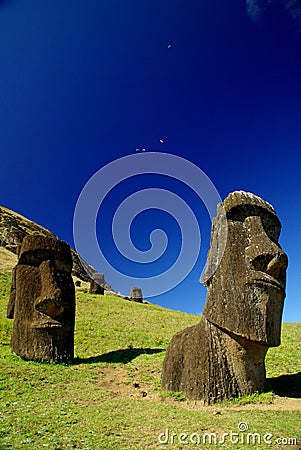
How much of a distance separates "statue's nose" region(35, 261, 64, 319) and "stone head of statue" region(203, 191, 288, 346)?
18.3 feet

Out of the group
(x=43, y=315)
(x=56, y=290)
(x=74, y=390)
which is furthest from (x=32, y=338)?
(x=74, y=390)

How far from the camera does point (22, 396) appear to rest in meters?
8.84

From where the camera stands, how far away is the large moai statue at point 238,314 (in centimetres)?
866

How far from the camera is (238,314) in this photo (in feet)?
28.6

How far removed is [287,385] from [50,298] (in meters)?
7.69

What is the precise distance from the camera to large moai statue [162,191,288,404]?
866 cm

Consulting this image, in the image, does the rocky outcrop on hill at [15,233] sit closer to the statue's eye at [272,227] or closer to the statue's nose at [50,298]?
the statue's nose at [50,298]

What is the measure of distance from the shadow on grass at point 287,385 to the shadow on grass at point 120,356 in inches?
214

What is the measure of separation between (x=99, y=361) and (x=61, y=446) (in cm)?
827

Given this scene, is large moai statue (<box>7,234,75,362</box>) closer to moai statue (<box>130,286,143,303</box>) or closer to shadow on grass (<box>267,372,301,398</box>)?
shadow on grass (<box>267,372,301,398</box>)

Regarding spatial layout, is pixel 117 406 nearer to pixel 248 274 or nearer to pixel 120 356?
pixel 248 274

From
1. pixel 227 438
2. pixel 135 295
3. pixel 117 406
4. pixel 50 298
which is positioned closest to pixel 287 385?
pixel 117 406

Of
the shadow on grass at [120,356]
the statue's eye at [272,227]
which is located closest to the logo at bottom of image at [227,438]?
the statue's eye at [272,227]

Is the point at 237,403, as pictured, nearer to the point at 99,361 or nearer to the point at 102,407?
the point at 102,407
